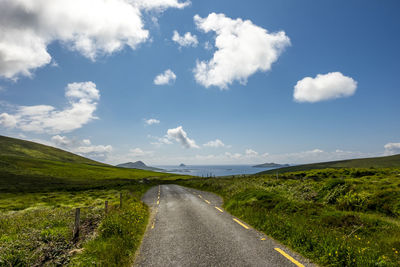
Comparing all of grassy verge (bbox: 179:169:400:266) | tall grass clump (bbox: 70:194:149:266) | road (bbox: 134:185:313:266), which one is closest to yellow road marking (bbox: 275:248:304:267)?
road (bbox: 134:185:313:266)

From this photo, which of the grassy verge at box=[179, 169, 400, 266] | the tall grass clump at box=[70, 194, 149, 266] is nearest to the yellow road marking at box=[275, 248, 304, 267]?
the grassy verge at box=[179, 169, 400, 266]

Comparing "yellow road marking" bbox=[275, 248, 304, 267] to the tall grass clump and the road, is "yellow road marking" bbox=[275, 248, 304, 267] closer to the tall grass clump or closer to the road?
the road

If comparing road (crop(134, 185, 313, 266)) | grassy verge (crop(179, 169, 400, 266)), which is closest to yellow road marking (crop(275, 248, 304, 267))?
road (crop(134, 185, 313, 266))

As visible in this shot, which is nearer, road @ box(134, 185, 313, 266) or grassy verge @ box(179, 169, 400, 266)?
grassy verge @ box(179, 169, 400, 266)

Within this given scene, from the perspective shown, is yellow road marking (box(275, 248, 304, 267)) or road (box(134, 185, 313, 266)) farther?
road (box(134, 185, 313, 266))

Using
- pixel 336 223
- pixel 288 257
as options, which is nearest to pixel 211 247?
pixel 288 257

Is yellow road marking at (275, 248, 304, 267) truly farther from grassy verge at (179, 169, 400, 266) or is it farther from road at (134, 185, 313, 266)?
grassy verge at (179, 169, 400, 266)

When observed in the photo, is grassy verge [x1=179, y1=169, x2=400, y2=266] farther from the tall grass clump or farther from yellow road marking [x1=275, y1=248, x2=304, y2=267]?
the tall grass clump

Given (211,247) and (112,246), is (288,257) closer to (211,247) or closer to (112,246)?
(211,247)

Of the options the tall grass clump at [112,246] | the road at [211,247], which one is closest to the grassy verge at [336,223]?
the road at [211,247]

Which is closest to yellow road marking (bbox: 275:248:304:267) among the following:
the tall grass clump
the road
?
the road

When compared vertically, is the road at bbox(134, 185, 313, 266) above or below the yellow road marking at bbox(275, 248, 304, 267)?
below

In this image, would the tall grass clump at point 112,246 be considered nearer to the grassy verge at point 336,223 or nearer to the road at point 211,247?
the road at point 211,247

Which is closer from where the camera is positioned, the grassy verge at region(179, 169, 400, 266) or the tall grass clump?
the grassy verge at region(179, 169, 400, 266)
